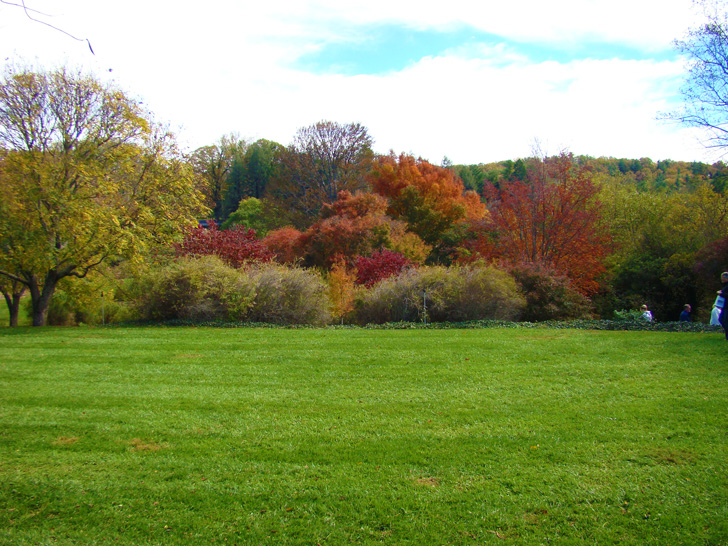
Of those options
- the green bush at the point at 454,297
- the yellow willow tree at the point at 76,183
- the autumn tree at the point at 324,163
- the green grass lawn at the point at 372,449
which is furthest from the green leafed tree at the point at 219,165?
the green grass lawn at the point at 372,449

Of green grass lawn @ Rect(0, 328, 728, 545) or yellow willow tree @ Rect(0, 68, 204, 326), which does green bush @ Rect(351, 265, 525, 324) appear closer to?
green grass lawn @ Rect(0, 328, 728, 545)

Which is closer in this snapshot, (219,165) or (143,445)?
(143,445)

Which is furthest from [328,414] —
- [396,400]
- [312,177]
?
[312,177]

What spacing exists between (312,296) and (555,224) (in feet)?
37.6

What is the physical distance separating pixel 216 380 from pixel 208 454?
9.45 ft

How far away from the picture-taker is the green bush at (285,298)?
14461 millimetres

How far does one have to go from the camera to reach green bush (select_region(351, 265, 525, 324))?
46.6 ft

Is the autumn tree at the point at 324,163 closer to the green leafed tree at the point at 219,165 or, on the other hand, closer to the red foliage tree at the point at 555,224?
the green leafed tree at the point at 219,165

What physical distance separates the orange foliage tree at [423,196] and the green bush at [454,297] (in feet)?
44.1

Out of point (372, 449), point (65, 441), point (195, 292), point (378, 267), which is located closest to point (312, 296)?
point (195, 292)

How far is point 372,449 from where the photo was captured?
4902 mm

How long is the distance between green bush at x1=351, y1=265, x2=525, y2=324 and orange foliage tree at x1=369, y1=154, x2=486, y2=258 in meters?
13.4

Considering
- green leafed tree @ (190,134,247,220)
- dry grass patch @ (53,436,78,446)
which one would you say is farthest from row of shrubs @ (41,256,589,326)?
green leafed tree @ (190,134,247,220)

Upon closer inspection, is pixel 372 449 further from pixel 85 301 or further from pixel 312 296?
pixel 85 301
